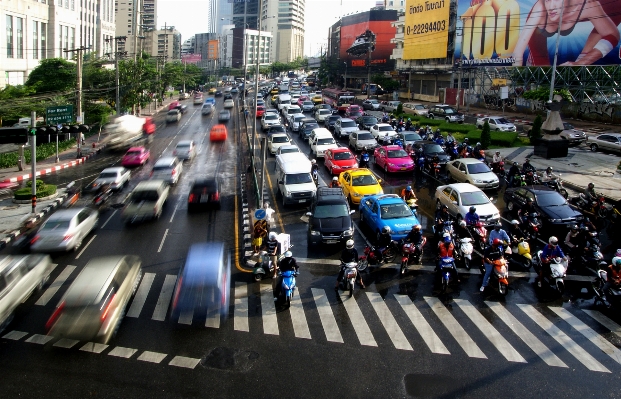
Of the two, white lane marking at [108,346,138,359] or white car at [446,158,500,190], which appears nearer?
white lane marking at [108,346,138,359]

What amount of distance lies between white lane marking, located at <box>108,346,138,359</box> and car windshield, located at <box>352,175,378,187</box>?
14727 millimetres

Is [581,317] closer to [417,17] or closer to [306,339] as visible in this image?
[306,339]

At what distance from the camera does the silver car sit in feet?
60.7

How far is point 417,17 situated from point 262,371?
81543 mm

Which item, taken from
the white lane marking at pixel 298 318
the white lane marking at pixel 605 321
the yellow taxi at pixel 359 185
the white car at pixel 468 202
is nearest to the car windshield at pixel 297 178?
the yellow taxi at pixel 359 185

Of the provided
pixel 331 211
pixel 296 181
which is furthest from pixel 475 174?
pixel 331 211

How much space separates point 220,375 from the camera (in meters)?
10.9

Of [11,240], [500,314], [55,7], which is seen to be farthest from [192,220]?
[55,7]

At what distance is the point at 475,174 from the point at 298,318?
617 inches

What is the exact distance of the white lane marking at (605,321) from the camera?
13023mm

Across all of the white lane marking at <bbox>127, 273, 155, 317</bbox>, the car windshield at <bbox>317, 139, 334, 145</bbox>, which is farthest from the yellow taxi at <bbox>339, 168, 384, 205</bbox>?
the car windshield at <bbox>317, 139, 334, 145</bbox>

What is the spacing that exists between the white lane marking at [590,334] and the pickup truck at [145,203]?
16006 mm

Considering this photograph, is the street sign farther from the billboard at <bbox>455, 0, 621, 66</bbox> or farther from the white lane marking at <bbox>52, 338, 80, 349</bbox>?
the billboard at <bbox>455, 0, 621, 66</bbox>

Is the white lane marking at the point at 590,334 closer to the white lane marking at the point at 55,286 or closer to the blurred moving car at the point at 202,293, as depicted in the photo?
the blurred moving car at the point at 202,293
